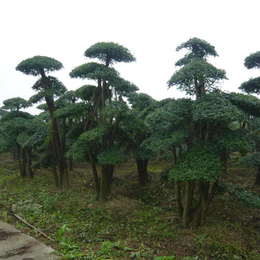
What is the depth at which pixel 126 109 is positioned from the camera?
1010cm

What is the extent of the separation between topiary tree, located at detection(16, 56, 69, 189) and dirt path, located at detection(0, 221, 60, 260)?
6671 mm

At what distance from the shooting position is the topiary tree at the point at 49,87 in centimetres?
1202

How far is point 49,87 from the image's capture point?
13.3 metres

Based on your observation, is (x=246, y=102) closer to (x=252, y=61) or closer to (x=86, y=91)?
(x=252, y=61)

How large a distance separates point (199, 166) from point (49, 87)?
423 inches

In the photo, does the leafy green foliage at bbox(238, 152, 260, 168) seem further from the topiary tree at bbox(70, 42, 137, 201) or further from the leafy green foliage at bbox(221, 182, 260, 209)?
the topiary tree at bbox(70, 42, 137, 201)

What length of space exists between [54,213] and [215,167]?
762cm

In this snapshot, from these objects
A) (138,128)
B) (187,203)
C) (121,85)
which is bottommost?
(187,203)

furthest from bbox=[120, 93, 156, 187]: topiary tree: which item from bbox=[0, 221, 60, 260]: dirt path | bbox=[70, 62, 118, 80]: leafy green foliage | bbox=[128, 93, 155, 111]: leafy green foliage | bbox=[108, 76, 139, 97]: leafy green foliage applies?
bbox=[0, 221, 60, 260]: dirt path

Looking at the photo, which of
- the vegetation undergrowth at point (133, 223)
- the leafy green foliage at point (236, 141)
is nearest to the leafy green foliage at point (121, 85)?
the leafy green foliage at point (236, 141)

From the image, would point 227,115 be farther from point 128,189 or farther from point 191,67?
point 128,189

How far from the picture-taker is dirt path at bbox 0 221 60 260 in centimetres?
580

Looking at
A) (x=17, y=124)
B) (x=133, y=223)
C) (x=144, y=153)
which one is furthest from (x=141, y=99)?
(x=17, y=124)

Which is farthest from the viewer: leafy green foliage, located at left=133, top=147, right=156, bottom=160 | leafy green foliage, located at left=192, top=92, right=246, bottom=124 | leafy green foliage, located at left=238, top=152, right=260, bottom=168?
leafy green foliage, located at left=133, top=147, right=156, bottom=160
